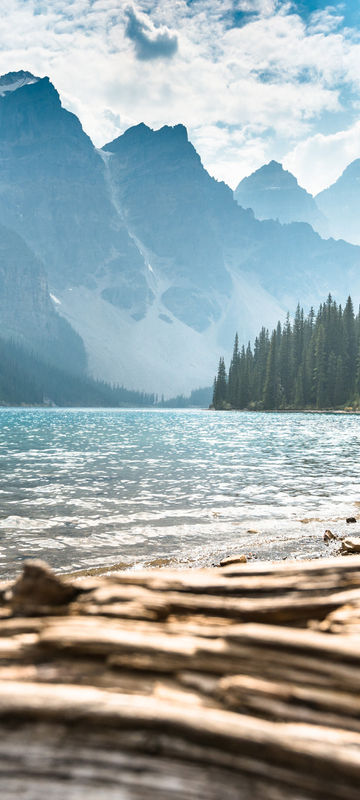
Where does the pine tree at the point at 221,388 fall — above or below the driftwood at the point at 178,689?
above

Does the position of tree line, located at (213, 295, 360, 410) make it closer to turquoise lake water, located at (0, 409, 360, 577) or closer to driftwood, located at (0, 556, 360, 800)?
turquoise lake water, located at (0, 409, 360, 577)

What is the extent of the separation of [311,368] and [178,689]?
367 feet

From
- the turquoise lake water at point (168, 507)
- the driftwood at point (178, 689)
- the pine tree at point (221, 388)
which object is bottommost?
the turquoise lake water at point (168, 507)

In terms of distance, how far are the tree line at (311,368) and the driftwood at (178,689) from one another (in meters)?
102

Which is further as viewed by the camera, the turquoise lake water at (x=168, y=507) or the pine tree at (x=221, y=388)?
the pine tree at (x=221, y=388)

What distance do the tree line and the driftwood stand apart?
335ft

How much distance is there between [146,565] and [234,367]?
14085cm

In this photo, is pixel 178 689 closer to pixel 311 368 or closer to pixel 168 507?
pixel 168 507

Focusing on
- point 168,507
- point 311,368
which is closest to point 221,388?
point 311,368

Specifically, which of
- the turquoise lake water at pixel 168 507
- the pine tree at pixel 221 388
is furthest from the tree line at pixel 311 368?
the turquoise lake water at pixel 168 507

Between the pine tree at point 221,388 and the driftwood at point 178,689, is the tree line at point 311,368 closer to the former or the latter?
the pine tree at point 221,388

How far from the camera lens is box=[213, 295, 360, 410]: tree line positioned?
105 meters

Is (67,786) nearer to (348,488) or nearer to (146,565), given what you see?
(146,565)

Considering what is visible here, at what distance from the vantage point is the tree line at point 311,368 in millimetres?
105188
